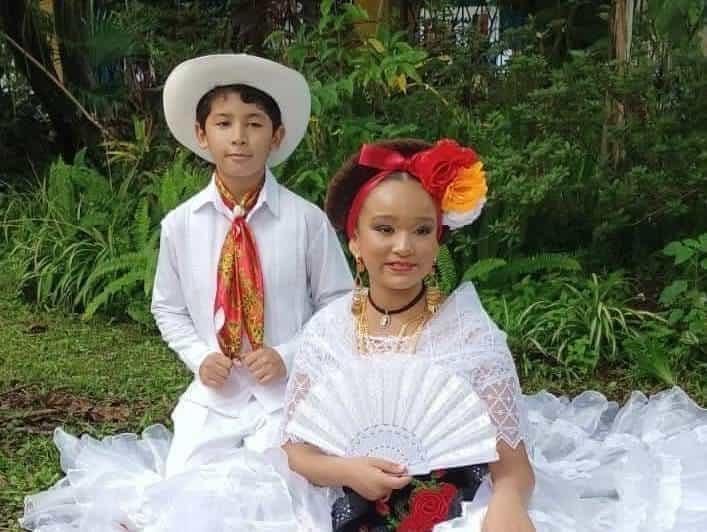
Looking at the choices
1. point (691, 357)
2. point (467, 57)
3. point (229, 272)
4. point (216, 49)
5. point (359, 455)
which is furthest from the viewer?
point (216, 49)

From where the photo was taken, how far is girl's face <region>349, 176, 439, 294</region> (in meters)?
2.52

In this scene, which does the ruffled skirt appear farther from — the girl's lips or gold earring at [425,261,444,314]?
the girl's lips

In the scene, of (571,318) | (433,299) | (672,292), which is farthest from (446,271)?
(433,299)

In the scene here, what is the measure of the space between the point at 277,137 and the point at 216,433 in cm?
89

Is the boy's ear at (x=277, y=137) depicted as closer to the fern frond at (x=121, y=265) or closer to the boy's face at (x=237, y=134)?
the boy's face at (x=237, y=134)

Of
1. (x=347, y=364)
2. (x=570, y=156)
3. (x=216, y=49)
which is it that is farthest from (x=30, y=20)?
(x=347, y=364)

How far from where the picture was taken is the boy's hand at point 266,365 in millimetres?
Answer: 3135

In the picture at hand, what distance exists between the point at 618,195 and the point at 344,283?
2857 millimetres

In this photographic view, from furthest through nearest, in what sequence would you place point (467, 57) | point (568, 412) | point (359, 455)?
point (467, 57), point (568, 412), point (359, 455)

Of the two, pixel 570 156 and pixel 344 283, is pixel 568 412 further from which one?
pixel 570 156

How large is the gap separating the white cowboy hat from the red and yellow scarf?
0.59 ft

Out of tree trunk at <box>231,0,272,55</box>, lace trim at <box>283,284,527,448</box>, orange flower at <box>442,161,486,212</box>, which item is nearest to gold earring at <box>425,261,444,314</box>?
lace trim at <box>283,284,527,448</box>

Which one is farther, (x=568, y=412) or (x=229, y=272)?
(x=568, y=412)

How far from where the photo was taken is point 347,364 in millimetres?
2590
